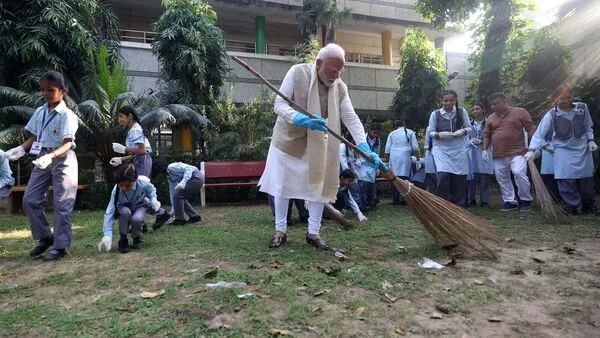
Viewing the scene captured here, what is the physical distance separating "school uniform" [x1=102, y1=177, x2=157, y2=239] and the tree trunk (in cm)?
932

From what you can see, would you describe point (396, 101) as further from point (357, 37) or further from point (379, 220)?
point (379, 220)

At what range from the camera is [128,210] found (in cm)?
436

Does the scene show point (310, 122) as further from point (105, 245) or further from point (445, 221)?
point (105, 245)

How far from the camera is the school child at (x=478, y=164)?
25.5 feet

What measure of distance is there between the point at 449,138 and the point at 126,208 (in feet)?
15.8

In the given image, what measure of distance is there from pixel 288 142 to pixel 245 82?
35.8 feet

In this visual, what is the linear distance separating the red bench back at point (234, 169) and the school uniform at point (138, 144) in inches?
141

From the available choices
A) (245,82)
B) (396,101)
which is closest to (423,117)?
(396,101)

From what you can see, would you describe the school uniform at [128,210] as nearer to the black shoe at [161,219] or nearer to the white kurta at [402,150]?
the black shoe at [161,219]

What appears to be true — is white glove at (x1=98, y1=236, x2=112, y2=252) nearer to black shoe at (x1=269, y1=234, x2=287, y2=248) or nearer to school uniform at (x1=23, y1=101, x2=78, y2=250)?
school uniform at (x1=23, y1=101, x2=78, y2=250)

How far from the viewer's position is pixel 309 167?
394 centimetres

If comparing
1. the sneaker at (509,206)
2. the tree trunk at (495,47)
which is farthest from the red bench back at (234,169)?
the tree trunk at (495,47)

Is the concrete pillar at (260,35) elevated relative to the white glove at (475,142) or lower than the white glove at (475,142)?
elevated

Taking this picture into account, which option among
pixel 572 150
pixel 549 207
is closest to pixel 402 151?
pixel 572 150
